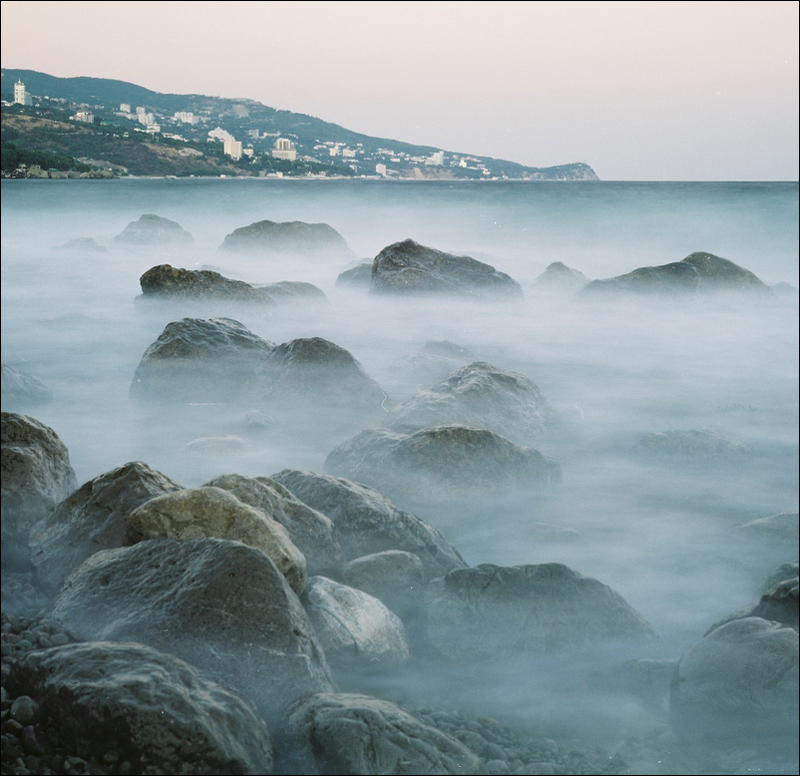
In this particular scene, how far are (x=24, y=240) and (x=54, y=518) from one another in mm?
18757

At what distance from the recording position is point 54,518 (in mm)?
3703

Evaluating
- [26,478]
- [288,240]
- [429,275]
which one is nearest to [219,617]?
[26,478]

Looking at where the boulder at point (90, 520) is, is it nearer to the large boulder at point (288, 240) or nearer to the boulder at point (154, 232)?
the large boulder at point (288, 240)

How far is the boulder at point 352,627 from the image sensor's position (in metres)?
3.10

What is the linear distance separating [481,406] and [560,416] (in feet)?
3.43

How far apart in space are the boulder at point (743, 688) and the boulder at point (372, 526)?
1241 millimetres

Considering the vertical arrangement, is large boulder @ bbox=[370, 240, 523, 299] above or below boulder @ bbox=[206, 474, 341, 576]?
above

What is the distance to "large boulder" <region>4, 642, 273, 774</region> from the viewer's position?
88.7 inches

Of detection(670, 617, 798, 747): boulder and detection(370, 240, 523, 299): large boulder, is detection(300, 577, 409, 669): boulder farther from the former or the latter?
detection(370, 240, 523, 299): large boulder

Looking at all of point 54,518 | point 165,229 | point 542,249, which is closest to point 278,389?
point 54,518

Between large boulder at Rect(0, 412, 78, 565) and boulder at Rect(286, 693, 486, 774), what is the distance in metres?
1.95

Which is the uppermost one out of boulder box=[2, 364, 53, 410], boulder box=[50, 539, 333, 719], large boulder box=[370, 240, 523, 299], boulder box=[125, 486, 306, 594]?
large boulder box=[370, 240, 523, 299]

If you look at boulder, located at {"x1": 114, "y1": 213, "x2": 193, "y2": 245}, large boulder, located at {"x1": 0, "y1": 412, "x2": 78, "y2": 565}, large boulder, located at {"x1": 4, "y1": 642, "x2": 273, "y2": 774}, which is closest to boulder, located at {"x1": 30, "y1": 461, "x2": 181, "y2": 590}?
large boulder, located at {"x1": 0, "y1": 412, "x2": 78, "y2": 565}

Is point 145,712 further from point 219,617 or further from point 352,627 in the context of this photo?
point 352,627
